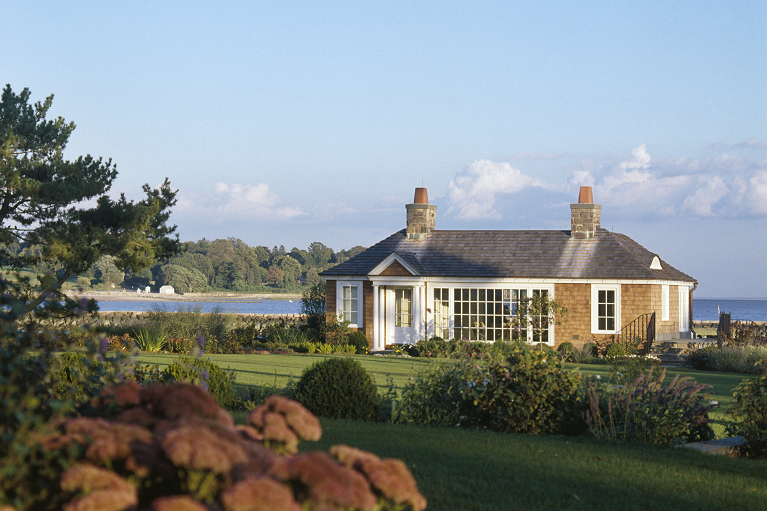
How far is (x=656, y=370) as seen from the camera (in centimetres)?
863

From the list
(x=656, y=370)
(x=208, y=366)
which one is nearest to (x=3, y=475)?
(x=208, y=366)

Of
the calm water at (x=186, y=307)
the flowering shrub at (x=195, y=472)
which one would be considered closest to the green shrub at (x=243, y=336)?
the calm water at (x=186, y=307)

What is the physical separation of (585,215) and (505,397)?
1751cm

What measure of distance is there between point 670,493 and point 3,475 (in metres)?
4.90

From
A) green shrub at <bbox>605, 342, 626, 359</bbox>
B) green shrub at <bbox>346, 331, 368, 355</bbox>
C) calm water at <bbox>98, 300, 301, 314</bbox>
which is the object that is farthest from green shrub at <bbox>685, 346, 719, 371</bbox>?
calm water at <bbox>98, 300, 301, 314</bbox>

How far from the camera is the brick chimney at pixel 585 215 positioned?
2442 cm

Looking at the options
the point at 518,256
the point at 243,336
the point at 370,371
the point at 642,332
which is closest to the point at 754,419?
the point at 370,371

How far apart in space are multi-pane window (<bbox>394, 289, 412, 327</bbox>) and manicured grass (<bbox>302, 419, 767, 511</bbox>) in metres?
16.0

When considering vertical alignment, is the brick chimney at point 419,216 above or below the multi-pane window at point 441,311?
above

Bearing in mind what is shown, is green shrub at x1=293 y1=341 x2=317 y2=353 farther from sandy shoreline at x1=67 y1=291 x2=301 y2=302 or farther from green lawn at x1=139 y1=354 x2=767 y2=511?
sandy shoreline at x1=67 y1=291 x2=301 y2=302

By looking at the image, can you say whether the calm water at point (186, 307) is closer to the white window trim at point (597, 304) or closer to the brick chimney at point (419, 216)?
the brick chimney at point (419, 216)

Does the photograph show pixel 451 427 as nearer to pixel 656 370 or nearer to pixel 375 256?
pixel 656 370

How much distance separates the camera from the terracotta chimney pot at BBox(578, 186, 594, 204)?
80.2 ft

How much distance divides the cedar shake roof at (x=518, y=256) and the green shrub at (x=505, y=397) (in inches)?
573
